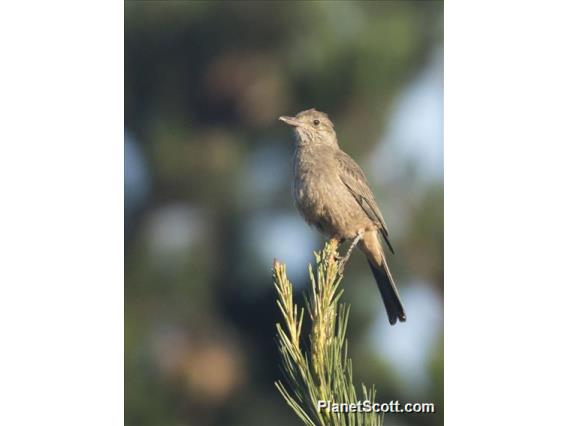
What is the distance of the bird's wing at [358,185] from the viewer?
5074 mm

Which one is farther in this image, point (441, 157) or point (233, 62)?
point (233, 62)

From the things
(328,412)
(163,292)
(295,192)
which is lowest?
(328,412)

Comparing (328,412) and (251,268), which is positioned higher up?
(251,268)

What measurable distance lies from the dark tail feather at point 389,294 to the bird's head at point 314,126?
2.90 feet

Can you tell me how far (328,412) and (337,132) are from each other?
2553mm

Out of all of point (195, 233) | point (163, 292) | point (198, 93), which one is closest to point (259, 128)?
point (198, 93)

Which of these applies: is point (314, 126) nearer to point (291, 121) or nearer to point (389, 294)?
point (291, 121)

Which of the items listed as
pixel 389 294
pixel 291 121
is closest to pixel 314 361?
pixel 389 294

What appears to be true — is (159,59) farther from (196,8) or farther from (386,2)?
(386,2)

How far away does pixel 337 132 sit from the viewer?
17.0 ft

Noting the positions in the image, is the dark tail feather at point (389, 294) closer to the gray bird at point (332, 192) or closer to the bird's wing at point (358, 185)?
the gray bird at point (332, 192)

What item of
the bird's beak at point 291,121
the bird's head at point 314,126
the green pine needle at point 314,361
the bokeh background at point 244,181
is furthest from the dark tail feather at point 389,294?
the green pine needle at point 314,361

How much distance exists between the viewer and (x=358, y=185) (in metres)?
5.14

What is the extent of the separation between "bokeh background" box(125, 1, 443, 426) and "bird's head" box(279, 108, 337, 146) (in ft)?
0.25
